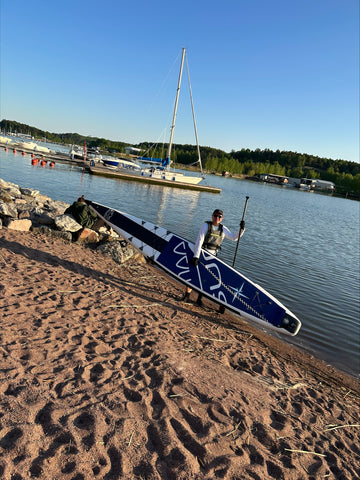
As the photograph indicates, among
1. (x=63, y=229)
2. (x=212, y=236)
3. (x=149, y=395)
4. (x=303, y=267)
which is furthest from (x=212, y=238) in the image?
(x=303, y=267)

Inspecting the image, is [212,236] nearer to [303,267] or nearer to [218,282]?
[218,282]

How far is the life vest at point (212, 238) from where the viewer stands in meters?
7.88

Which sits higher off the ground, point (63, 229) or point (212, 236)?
point (212, 236)

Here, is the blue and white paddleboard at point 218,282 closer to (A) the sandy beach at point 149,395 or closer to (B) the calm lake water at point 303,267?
(A) the sandy beach at point 149,395

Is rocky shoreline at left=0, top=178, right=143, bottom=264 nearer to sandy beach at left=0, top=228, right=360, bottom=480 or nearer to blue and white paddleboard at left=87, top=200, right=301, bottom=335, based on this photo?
blue and white paddleboard at left=87, top=200, right=301, bottom=335

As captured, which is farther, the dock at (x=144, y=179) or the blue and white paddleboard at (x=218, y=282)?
the dock at (x=144, y=179)

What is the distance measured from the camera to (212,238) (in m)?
7.96

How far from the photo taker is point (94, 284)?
754 centimetres

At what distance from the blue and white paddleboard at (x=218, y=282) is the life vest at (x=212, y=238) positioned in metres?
0.22

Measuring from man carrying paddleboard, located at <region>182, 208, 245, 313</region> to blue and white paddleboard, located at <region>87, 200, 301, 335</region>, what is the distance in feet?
0.83

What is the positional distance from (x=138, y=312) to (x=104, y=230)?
19.1ft

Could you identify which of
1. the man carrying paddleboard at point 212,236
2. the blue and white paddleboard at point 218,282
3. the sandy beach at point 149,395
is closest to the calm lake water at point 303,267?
the blue and white paddleboard at point 218,282

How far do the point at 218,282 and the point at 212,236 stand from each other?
1.21 m

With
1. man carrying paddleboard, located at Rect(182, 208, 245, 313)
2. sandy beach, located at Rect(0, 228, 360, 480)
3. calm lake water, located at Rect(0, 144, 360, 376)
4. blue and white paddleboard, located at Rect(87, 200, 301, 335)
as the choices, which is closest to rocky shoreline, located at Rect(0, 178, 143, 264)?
blue and white paddleboard, located at Rect(87, 200, 301, 335)
